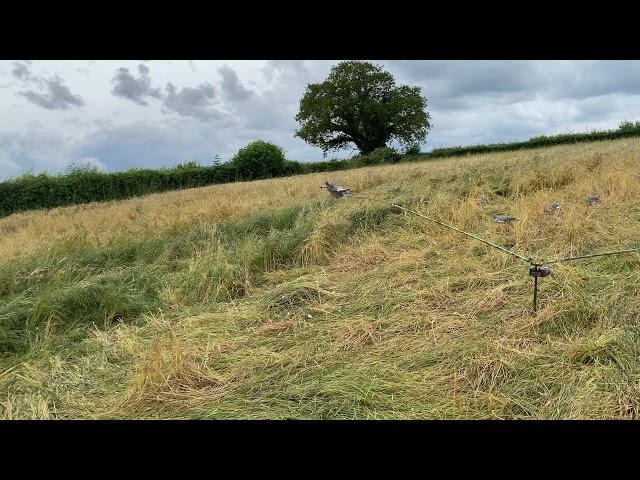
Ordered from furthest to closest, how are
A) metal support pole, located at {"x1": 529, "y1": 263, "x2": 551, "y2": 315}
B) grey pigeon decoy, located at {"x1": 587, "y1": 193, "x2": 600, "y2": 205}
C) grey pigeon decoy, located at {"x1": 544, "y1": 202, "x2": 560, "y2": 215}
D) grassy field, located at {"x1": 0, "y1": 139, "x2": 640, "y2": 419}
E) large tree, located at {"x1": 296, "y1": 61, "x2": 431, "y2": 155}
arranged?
1. large tree, located at {"x1": 296, "y1": 61, "x2": 431, "y2": 155}
2. grey pigeon decoy, located at {"x1": 587, "y1": 193, "x2": 600, "y2": 205}
3. grey pigeon decoy, located at {"x1": 544, "y1": 202, "x2": 560, "y2": 215}
4. metal support pole, located at {"x1": 529, "y1": 263, "x2": 551, "y2": 315}
5. grassy field, located at {"x1": 0, "y1": 139, "x2": 640, "y2": 419}

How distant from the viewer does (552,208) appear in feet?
16.1

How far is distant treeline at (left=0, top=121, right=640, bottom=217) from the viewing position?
1794 cm

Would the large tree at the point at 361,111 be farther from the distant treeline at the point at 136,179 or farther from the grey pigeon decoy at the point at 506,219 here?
the grey pigeon decoy at the point at 506,219

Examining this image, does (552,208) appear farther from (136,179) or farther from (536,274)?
(136,179)

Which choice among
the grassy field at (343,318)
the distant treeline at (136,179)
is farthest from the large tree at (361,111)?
the grassy field at (343,318)

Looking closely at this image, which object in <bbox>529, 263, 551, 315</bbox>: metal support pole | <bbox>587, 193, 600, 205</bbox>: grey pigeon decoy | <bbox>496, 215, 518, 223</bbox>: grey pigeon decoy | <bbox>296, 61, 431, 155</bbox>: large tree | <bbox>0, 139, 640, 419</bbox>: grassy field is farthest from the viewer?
<bbox>296, 61, 431, 155</bbox>: large tree

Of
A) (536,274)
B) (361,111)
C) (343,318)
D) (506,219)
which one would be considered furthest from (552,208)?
(361,111)

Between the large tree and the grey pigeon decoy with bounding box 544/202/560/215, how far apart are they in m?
27.1

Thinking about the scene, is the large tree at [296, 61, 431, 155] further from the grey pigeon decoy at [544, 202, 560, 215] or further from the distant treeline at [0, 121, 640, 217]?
the grey pigeon decoy at [544, 202, 560, 215]

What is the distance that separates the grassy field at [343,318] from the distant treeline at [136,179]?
1386cm

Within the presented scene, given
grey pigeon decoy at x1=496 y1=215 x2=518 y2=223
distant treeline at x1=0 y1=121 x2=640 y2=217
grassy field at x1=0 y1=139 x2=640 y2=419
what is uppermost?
distant treeline at x1=0 y1=121 x2=640 y2=217

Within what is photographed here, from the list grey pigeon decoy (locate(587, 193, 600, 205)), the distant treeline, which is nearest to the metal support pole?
grey pigeon decoy (locate(587, 193, 600, 205))

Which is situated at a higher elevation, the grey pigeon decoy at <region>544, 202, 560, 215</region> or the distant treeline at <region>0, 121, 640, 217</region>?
the distant treeline at <region>0, 121, 640, 217</region>
